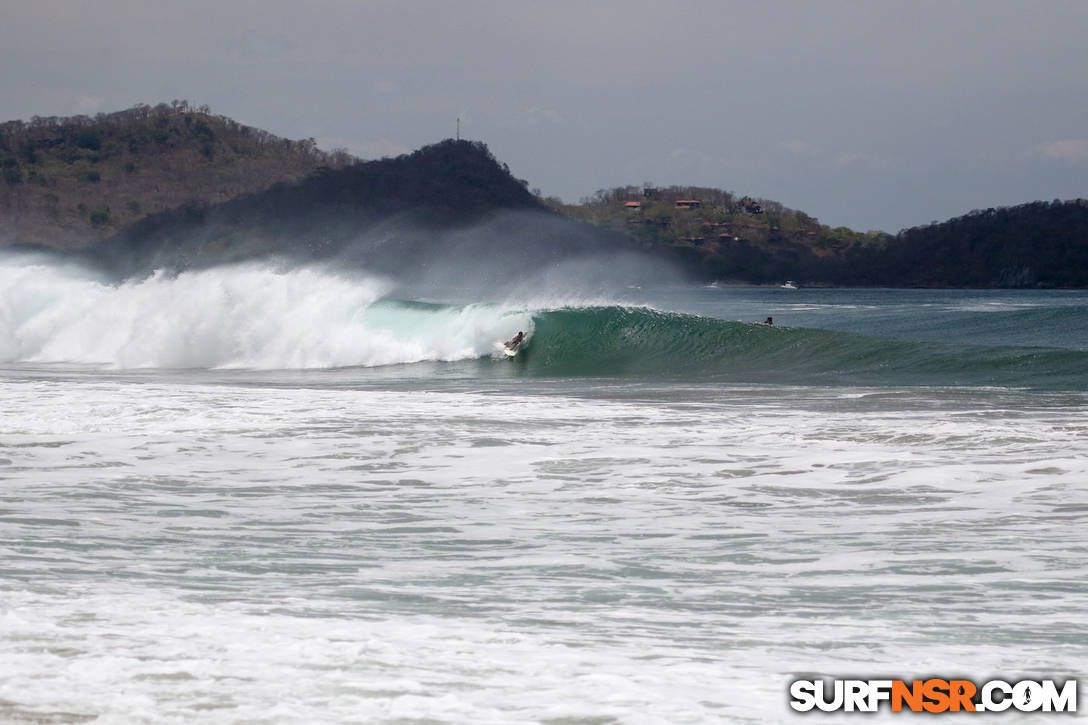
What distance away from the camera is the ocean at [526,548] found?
4.34 meters

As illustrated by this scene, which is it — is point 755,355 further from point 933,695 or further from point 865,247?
point 865,247

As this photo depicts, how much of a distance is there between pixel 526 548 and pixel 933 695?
2997 mm

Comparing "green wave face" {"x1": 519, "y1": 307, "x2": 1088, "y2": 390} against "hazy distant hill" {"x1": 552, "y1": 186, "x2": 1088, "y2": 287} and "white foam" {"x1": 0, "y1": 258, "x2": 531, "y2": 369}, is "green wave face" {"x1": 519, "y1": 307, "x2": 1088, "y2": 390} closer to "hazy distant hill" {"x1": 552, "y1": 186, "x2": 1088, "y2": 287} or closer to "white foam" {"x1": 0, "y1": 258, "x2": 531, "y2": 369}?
"white foam" {"x1": 0, "y1": 258, "x2": 531, "y2": 369}

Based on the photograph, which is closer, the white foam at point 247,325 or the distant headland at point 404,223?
the white foam at point 247,325

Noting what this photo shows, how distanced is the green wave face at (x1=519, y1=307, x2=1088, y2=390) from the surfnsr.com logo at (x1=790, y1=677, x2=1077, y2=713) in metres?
13.9

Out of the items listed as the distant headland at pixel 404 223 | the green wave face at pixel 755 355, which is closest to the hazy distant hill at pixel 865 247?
the distant headland at pixel 404 223

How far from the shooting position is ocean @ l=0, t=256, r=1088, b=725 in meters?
4.34

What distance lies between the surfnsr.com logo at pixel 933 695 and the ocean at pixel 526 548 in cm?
10

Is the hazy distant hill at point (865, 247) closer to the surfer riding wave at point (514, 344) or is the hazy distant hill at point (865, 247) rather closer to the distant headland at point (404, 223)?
the distant headland at point (404, 223)

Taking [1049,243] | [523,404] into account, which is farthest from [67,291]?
[1049,243]

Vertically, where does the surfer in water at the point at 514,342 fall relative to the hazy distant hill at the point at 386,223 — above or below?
below

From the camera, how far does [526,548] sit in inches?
270

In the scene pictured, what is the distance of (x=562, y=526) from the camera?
7535mm

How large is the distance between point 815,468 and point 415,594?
490 centimetres
